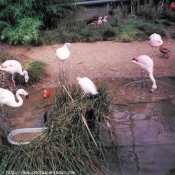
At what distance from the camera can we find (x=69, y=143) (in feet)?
13.8

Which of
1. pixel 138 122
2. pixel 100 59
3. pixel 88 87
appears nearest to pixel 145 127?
pixel 138 122

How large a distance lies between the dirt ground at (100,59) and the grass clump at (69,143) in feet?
6.42

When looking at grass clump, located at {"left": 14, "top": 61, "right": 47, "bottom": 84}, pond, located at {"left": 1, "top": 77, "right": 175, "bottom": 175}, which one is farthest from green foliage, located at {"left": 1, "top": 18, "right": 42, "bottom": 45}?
pond, located at {"left": 1, "top": 77, "right": 175, "bottom": 175}

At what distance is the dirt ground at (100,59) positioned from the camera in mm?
6896

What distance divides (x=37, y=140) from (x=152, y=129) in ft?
5.39

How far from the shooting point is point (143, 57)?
640 centimetres

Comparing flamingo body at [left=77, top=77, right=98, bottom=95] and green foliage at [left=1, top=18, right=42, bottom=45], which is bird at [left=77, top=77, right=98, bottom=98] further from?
green foliage at [left=1, top=18, right=42, bottom=45]

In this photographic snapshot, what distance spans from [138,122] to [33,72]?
2062 mm

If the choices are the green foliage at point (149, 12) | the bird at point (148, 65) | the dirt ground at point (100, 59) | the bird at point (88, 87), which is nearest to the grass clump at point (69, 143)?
the bird at point (88, 87)

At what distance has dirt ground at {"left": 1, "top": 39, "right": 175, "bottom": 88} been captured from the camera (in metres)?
6.90

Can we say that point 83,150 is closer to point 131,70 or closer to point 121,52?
point 131,70

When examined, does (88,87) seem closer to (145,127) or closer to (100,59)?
(145,127)

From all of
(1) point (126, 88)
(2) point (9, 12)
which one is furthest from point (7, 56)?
(1) point (126, 88)

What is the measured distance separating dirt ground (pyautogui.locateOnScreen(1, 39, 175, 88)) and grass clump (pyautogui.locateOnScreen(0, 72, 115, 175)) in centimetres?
196
